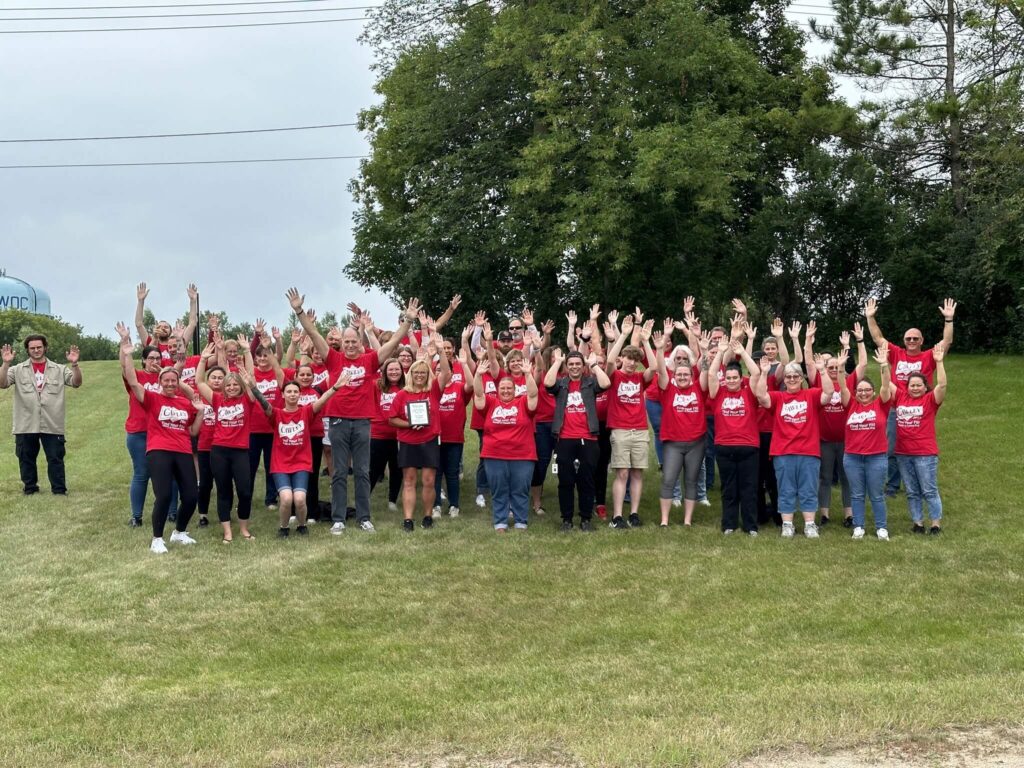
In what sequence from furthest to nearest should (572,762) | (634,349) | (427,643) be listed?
1. (634,349)
2. (427,643)
3. (572,762)

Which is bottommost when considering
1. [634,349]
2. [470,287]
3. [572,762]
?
[572,762]

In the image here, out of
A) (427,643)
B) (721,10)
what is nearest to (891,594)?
(427,643)

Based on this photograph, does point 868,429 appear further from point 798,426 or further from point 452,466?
point 452,466

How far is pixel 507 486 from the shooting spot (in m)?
10.9

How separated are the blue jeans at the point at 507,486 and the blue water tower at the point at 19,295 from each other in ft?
209

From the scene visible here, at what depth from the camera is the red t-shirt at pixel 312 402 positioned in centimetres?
1084

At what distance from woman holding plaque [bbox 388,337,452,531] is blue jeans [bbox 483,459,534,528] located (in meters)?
0.62

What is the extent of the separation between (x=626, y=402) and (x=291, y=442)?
3.52 metres

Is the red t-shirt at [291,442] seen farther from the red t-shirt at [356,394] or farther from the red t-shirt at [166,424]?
the red t-shirt at [166,424]

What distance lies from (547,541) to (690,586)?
1.96m

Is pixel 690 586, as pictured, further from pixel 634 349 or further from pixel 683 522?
pixel 634 349

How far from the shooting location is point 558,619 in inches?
314

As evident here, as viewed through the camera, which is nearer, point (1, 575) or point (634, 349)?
point (1, 575)

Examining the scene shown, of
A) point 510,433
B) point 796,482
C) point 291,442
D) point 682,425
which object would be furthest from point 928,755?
point 291,442
